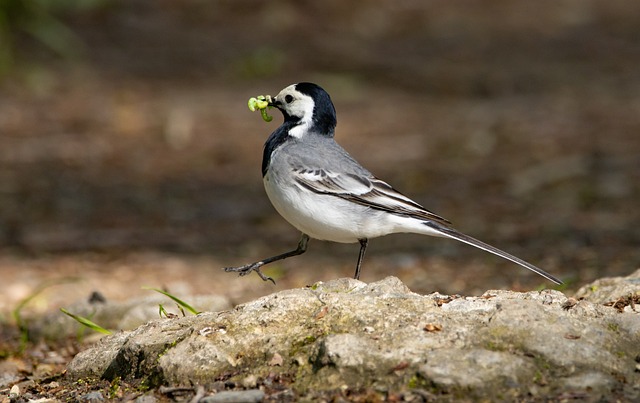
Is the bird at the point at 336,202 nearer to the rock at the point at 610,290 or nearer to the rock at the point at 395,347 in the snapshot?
the rock at the point at 610,290

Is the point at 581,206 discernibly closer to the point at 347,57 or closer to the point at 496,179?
the point at 496,179

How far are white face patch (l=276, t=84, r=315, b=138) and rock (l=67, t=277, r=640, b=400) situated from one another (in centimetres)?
151

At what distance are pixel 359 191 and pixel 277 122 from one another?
5.77 metres

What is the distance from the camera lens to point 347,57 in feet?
41.5

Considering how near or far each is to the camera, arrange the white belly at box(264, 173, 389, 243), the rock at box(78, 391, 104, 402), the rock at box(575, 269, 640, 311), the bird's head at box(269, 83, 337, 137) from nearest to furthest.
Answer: the rock at box(78, 391, 104, 402) → the rock at box(575, 269, 640, 311) → the white belly at box(264, 173, 389, 243) → the bird's head at box(269, 83, 337, 137)

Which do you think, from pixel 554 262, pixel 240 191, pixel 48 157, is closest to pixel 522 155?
pixel 240 191

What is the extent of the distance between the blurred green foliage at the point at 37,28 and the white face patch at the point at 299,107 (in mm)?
7433

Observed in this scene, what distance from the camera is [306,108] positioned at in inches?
200

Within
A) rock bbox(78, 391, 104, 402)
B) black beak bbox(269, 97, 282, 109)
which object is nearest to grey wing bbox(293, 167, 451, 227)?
black beak bbox(269, 97, 282, 109)

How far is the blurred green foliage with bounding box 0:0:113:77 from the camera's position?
39.4 ft

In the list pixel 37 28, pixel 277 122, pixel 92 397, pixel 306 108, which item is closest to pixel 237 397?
pixel 92 397

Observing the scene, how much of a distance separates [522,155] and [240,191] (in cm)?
278

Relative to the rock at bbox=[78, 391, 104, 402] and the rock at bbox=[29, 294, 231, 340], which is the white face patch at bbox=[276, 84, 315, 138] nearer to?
the rock at bbox=[29, 294, 231, 340]

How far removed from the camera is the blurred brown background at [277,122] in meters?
6.53
